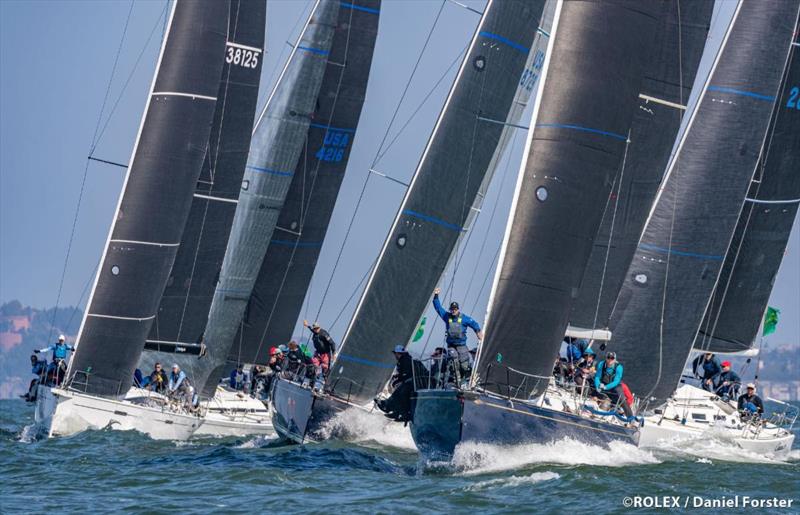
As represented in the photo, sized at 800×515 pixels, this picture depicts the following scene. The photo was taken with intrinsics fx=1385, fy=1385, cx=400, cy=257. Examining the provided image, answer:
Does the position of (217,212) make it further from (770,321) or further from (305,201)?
(770,321)

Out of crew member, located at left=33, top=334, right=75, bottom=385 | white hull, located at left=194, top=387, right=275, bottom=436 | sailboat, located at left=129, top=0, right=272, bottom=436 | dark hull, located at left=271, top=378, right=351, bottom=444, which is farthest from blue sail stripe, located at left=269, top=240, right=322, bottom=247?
dark hull, located at left=271, top=378, right=351, bottom=444

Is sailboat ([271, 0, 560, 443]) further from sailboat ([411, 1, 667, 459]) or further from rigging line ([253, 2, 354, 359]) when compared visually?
rigging line ([253, 2, 354, 359])

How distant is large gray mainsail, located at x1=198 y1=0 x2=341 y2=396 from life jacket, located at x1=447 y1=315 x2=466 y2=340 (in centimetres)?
968

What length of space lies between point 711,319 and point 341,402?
8.08 metres

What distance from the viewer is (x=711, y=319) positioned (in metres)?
25.6

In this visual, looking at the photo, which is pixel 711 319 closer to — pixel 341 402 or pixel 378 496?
pixel 341 402

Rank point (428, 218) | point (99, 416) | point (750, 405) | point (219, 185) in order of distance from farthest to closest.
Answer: point (219, 185), point (750, 405), point (428, 218), point (99, 416)

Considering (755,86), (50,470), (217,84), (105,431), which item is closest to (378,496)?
(50,470)

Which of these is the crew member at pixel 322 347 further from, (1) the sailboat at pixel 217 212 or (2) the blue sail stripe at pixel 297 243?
(2) the blue sail stripe at pixel 297 243

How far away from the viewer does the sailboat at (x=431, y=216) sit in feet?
70.9

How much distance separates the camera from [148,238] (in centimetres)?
2256

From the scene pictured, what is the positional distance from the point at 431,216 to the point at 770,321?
8611 mm

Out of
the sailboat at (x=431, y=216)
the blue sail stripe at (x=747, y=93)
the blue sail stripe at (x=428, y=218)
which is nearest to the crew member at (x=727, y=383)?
the blue sail stripe at (x=747, y=93)

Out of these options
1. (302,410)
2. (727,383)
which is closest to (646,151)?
(727,383)
